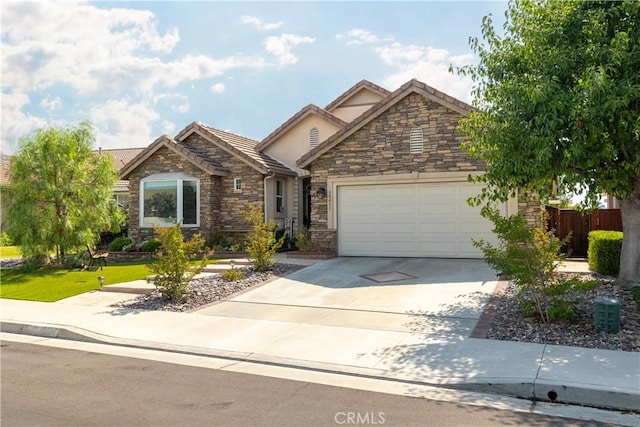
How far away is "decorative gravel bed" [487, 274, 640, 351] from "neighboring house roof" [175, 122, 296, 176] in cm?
1188

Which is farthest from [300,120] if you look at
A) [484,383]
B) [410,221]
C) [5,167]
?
[484,383]

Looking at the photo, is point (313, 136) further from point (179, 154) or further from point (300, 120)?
point (179, 154)

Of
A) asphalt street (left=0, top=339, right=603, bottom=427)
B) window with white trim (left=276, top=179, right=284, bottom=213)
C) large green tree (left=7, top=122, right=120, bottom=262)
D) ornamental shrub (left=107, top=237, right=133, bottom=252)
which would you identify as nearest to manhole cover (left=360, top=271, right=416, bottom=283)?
asphalt street (left=0, top=339, right=603, bottom=427)

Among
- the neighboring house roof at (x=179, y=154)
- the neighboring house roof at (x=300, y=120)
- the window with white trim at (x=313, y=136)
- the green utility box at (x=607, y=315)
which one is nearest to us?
the green utility box at (x=607, y=315)

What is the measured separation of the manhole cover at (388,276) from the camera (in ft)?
39.8

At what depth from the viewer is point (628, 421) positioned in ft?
15.3

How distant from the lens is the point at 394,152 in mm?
15672

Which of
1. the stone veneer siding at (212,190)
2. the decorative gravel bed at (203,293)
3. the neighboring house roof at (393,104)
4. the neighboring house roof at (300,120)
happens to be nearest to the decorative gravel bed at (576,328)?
the decorative gravel bed at (203,293)

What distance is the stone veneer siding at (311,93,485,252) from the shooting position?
1505 centimetres

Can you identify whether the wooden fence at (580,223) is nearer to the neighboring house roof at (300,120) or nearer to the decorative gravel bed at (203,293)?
the neighboring house roof at (300,120)

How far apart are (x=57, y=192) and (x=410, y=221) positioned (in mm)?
11182

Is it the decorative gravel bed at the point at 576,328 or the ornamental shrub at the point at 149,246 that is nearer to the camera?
the decorative gravel bed at the point at 576,328

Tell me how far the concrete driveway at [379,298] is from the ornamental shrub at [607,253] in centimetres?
248

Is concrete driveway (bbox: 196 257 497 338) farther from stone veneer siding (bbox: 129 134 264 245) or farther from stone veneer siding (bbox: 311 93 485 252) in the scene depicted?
stone veneer siding (bbox: 129 134 264 245)
